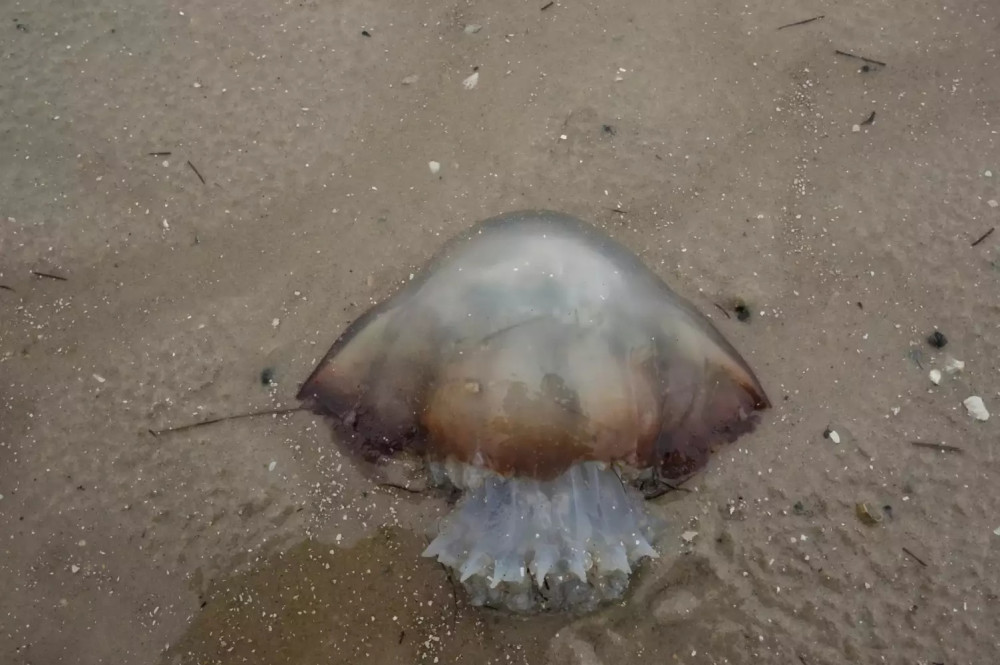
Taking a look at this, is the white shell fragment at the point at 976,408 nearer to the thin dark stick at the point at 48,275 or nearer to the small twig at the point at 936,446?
the small twig at the point at 936,446

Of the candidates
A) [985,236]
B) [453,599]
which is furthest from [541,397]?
[985,236]

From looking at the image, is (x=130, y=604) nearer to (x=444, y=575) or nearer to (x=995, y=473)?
(x=444, y=575)

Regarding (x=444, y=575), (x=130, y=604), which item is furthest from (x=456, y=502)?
(x=130, y=604)

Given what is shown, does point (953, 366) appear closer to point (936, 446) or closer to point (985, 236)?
point (936, 446)

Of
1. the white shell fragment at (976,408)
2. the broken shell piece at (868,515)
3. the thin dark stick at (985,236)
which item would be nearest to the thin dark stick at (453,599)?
the broken shell piece at (868,515)

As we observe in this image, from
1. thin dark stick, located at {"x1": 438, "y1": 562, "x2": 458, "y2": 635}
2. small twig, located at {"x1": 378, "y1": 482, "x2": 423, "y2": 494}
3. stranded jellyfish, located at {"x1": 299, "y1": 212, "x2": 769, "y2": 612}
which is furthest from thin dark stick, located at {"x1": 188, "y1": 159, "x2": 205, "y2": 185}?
thin dark stick, located at {"x1": 438, "y1": 562, "x2": 458, "y2": 635}

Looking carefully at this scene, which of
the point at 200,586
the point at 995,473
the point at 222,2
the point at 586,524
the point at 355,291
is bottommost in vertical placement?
the point at 995,473

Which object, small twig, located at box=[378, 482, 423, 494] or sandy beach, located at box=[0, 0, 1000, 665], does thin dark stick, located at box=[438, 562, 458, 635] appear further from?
small twig, located at box=[378, 482, 423, 494]
